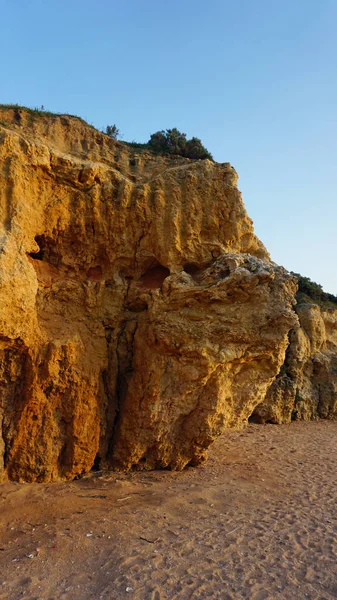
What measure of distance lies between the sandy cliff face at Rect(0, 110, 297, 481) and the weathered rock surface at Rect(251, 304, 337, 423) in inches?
283

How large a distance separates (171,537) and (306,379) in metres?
12.8

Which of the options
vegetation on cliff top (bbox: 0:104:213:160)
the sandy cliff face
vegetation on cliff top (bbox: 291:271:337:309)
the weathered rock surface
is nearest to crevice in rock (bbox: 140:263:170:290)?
the sandy cliff face

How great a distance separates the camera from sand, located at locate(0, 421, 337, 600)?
4625 mm

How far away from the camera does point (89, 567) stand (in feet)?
16.0

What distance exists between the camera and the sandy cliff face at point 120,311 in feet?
23.1

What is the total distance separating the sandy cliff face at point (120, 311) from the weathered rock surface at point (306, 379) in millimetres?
7194

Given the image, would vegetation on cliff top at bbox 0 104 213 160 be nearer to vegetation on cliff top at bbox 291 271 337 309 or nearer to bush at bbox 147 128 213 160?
bush at bbox 147 128 213 160

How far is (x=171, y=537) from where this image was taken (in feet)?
18.7

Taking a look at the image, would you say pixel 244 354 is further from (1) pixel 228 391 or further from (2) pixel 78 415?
(2) pixel 78 415

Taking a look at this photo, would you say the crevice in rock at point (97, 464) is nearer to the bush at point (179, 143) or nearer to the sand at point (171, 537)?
the sand at point (171, 537)

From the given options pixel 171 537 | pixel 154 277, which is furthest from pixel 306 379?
pixel 171 537

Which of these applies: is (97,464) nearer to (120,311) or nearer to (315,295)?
(120,311)

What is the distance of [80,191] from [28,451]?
5.38 meters

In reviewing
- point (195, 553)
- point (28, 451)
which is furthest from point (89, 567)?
point (28, 451)
